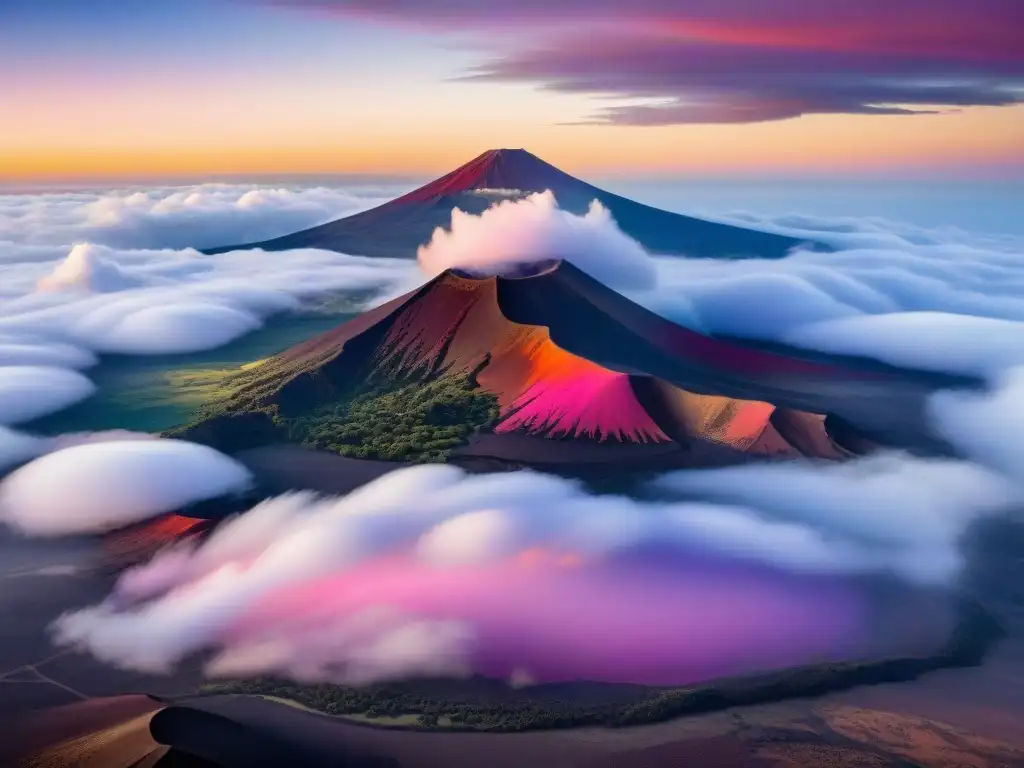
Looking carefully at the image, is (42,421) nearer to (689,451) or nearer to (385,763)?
(689,451)

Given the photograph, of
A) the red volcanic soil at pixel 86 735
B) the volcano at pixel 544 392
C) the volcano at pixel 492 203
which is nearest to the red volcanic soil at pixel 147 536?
the volcano at pixel 544 392

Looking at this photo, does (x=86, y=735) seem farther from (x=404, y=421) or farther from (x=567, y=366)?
(x=567, y=366)

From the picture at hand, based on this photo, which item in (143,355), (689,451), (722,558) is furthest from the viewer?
(143,355)

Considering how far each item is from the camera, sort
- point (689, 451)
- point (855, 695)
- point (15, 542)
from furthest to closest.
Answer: point (689, 451), point (15, 542), point (855, 695)

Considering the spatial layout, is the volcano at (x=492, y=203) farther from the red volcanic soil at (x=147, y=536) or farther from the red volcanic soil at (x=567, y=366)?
the red volcanic soil at (x=147, y=536)

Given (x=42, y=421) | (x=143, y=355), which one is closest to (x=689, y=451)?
(x=42, y=421)

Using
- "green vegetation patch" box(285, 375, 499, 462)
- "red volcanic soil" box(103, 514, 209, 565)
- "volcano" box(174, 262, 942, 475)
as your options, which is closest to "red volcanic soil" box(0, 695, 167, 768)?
"red volcanic soil" box(103, 514, 209, 565)
